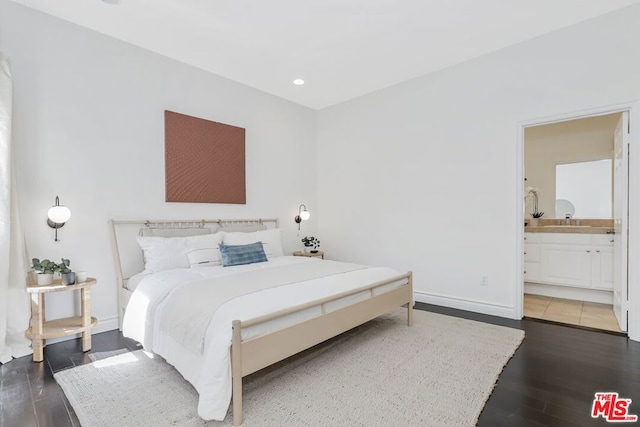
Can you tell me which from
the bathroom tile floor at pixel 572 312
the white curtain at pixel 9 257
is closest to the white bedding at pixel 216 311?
the white curtain at pixel 9 257

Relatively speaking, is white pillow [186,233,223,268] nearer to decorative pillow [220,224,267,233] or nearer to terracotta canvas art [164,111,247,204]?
decorative pillow [220,224,267,233]

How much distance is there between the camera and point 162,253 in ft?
10.9

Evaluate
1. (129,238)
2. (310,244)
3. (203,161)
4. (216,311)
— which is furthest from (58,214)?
(310,244)

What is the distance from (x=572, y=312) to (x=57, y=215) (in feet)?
18.3

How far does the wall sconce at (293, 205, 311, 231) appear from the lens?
5.28 metres

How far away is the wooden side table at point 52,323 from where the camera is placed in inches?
106

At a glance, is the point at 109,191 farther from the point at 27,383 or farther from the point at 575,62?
the point at 575,62

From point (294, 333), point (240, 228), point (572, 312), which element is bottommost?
point (572, 312)

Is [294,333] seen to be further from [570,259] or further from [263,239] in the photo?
[570,259]

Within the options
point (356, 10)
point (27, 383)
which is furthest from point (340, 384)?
point (356, 10)

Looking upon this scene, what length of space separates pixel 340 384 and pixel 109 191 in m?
2.94

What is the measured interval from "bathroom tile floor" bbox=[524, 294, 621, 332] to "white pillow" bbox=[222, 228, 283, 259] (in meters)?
3.10

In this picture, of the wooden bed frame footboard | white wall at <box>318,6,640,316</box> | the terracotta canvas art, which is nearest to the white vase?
the terracotta canvas art

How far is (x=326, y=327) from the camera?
2.50 m
